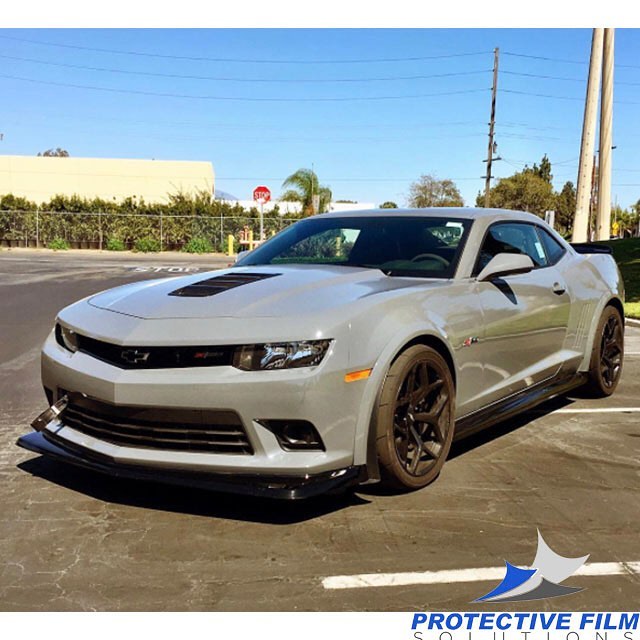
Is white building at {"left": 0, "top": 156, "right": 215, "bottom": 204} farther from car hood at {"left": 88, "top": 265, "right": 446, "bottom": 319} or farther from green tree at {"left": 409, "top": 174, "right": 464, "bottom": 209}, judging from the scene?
car hood at {"left": 88, "top": 265, "right": 446, "bottom": 319}

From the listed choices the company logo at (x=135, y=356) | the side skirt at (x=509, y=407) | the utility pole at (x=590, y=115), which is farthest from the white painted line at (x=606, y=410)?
the utility pole at (x=590, y=115)

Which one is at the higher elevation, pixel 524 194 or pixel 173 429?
pixel 524 194

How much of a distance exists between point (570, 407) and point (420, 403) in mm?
2502

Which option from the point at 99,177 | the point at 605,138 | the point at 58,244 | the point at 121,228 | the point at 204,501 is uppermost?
the point at 605,138

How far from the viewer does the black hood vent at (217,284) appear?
372cm

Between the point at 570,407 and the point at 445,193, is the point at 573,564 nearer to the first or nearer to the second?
the point at 570,407

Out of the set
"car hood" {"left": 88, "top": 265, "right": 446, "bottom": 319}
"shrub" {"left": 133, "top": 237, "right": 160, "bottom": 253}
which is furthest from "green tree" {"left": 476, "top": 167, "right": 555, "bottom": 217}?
"car hood" {"left": 88, "top": 265, "right": 446, "bottom": 319}

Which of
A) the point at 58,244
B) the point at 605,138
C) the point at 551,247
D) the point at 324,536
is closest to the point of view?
the point at 324,536

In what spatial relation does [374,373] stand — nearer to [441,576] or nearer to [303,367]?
[303,367]

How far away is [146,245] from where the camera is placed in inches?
1417

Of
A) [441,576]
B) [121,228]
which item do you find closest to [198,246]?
[121,228]

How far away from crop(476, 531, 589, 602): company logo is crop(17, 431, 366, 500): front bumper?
30.7 inches

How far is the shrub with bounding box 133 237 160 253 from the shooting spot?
3600 centimetres

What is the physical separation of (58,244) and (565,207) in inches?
2106
